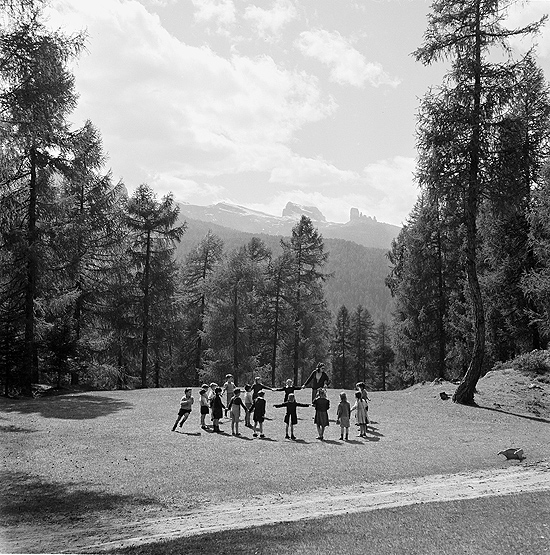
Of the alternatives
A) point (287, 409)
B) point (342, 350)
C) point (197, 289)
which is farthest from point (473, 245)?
point (342, 350)

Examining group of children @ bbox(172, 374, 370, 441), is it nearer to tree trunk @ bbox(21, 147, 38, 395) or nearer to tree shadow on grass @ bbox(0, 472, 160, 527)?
tree shadow on grass @ bbox(0, 472, 160, 527)

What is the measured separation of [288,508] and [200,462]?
4.17 meters

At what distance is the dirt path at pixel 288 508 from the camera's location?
8.48 meters

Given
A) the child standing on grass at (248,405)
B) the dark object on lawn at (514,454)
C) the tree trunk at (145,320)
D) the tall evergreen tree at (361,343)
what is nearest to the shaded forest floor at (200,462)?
the dark object on lawn at (514,454)

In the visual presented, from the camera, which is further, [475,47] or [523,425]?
[475,47]

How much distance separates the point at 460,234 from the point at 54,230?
84.2ft

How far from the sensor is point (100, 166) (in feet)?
101

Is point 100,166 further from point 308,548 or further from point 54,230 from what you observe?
point 308,548

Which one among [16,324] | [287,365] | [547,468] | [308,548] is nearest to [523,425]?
[547,468]

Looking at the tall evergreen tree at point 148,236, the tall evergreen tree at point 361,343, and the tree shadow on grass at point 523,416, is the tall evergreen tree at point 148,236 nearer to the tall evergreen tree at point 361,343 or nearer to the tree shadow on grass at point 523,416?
the tree shadow on grass at point 523,416

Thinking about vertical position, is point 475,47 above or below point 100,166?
above

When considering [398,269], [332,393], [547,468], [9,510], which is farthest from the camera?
[398,269]

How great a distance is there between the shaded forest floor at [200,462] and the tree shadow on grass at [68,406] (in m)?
0.08

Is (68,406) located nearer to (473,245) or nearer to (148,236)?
(148,236)
